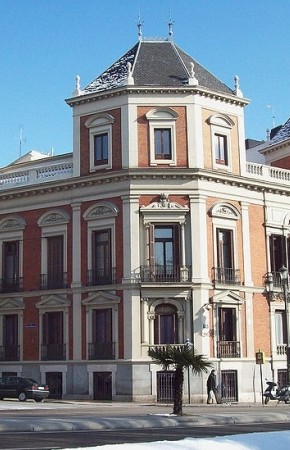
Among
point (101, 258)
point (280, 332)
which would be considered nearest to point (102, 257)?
point (101, 258)

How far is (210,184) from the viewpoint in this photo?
134 ft

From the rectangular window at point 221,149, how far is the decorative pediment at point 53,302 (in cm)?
1088

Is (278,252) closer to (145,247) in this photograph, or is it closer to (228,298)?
(228,298)

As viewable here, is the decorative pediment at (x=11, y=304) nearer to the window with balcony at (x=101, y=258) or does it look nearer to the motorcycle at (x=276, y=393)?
the window with balcony at (x=101, y=258)

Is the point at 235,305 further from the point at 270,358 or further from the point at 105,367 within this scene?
the point at 105,367

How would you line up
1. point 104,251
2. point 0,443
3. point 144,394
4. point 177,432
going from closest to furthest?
point 0,443 < point 177,432 < point 144,394 < point 104,251

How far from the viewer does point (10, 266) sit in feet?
146

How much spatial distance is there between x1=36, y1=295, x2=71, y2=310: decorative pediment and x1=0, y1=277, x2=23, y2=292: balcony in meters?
1.80

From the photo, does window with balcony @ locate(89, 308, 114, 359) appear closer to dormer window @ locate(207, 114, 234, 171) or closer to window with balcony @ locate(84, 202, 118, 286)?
window with balcony @ locate(84, 202, 118, 286)

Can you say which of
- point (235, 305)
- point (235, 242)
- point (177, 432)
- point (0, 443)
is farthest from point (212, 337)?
point (0, 443)

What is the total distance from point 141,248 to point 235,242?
5.29m

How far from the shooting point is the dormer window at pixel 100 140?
41.2 meters

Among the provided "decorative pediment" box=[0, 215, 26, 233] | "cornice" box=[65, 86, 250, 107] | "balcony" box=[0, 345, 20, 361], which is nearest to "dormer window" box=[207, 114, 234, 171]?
"cornice" box=[65, 86, 250, 107]

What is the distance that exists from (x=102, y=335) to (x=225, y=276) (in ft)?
22.9
